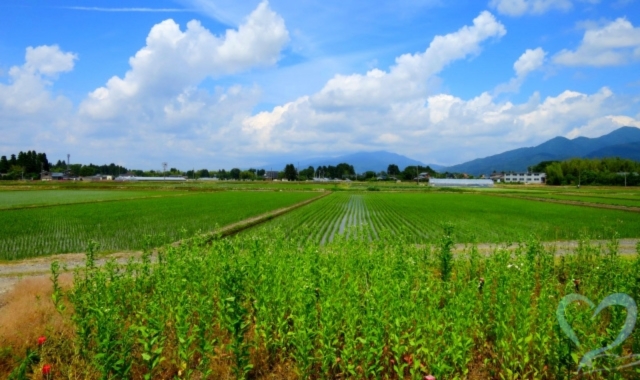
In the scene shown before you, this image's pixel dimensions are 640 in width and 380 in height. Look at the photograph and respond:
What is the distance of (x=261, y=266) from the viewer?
6.81 m

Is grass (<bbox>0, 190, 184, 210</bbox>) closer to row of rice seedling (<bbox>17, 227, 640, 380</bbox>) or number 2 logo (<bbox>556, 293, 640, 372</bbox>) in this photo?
row of rice seedling (<bbox>17, 227, 640, 380</bbox>)

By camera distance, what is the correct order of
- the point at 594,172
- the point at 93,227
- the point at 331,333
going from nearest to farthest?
the point at 331,333, the point at 93,227, the point at 594,172

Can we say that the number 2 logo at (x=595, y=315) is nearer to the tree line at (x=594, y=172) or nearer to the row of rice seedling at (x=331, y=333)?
the row of rice seedling at (x=331, y=333)

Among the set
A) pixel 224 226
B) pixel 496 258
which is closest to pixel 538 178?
pixel 224 226

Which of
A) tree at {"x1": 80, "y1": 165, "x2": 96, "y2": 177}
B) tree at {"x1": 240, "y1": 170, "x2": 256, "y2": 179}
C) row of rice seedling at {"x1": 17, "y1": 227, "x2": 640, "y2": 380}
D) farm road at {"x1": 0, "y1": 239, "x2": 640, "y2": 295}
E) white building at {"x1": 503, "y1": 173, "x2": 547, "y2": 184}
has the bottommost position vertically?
farm road at {"x1": 0, "y1": 239, "x2": 640, "y2": 295}

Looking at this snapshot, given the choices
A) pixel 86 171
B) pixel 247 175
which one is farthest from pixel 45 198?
pixel 247 175

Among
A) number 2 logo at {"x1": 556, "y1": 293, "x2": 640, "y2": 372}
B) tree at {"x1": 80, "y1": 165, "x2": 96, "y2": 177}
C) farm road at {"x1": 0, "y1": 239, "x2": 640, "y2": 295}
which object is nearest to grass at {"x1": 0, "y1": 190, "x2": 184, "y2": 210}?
farm road at {"x1": 0, "y1": 239, "x2": 640, "y2": 295}

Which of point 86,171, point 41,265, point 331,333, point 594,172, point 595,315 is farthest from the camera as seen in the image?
point 86,171

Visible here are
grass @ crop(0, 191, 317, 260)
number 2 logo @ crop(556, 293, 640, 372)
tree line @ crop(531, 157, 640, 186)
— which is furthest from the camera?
tree line @ crop(531, 157, 640, 186)

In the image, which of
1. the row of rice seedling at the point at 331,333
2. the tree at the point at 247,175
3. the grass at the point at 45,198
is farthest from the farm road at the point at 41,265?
the tree at the point at 247,175

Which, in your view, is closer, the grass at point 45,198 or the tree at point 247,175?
the grass at point 45,198

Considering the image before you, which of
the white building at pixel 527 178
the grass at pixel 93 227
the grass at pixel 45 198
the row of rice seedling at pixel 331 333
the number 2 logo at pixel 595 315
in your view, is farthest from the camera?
the white building at pixel 527 178

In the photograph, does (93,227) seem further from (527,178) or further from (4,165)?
(527,178)

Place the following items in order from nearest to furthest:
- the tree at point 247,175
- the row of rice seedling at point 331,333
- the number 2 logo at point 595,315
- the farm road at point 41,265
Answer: the number 2 logo at point 595,315 → the row of rice seedling at point 331,333 → the farm road at point 41,265 → the tree at point 247,175
